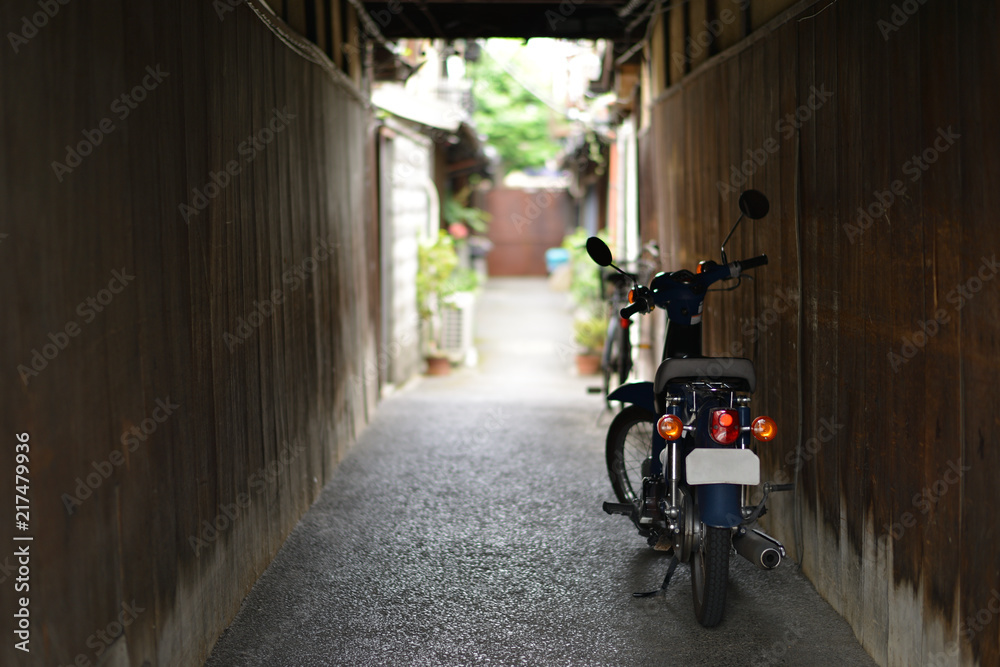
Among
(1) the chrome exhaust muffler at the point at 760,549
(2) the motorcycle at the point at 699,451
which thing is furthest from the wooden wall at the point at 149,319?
(1) the chrome exhaust muffler at the point at 760,549

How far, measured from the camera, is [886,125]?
3.76 m

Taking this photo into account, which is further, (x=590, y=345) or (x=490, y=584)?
(x=590, y=345)

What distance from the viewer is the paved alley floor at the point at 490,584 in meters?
4.13

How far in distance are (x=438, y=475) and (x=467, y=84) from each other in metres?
19.4

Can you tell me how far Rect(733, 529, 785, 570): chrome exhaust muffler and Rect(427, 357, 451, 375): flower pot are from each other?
9208 mm

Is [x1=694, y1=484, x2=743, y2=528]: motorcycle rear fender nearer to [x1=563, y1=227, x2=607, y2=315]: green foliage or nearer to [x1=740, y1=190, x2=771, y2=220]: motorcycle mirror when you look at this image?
[x1=740, y1=190, x2=771, y2=220]: motorcycle mirror

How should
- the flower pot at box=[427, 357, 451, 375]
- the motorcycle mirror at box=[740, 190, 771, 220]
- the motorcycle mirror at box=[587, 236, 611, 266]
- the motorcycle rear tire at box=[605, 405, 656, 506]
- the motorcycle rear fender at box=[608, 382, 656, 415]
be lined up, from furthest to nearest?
1. the flower pot at box=[427, 357, 451, 375]
2. the motorcycle rear tire at box=[605, 405, 656, 506]
3. the motorcycle rear fender at box=[608, 382, 656, 415]
4. the motorcycle mirror at box=[587, 236, 611, 266]
5. the motorcycle mirror at box=[740, 190, 771, 220]

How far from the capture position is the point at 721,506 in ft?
13.6

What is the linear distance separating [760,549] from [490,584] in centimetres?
141

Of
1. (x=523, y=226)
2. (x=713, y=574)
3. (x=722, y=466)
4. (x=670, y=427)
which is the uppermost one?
(x=523, y=226)

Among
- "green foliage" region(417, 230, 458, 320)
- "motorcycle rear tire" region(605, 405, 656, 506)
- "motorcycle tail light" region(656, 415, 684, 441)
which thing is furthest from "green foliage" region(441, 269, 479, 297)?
"motorcycle tail light" region(656, 415, 684, 441)

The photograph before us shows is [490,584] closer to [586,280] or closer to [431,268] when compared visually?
[431,268]

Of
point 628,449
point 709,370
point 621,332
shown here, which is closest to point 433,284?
Result: point 621,332

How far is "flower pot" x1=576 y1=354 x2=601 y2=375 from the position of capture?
13.4 m
